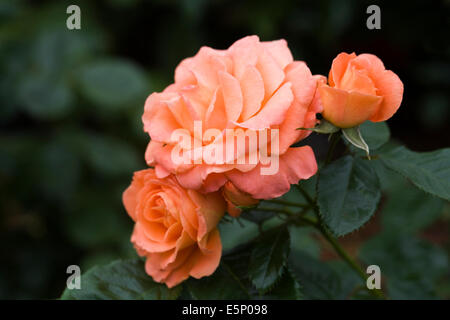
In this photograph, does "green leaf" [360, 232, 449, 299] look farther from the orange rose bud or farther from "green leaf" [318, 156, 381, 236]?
the orange rose bud

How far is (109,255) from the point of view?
1653 mm

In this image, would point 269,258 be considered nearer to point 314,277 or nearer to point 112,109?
point 314,277

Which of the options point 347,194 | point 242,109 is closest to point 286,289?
point 347,194

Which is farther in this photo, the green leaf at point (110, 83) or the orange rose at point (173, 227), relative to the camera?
the green leaf at point (110, 83)

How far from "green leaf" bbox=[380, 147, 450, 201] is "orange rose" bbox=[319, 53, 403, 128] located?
108 millimetres

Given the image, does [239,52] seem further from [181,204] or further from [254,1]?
[254,1]

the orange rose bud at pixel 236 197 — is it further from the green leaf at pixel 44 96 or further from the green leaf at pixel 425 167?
the green leaf at pixel 44 96

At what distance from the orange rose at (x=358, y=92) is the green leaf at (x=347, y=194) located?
0.09 meters

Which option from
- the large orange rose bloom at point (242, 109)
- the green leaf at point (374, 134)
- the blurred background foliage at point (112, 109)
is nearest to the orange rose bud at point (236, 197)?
the large orange rose bloom at point (242, 109)

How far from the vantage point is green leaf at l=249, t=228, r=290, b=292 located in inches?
22.6

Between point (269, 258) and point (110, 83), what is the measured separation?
1216 millimetres

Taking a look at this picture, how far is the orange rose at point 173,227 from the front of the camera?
0.54 m

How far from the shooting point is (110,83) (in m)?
1.63

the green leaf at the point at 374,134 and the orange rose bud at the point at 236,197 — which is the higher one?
the green leaf at the point at 374,134
